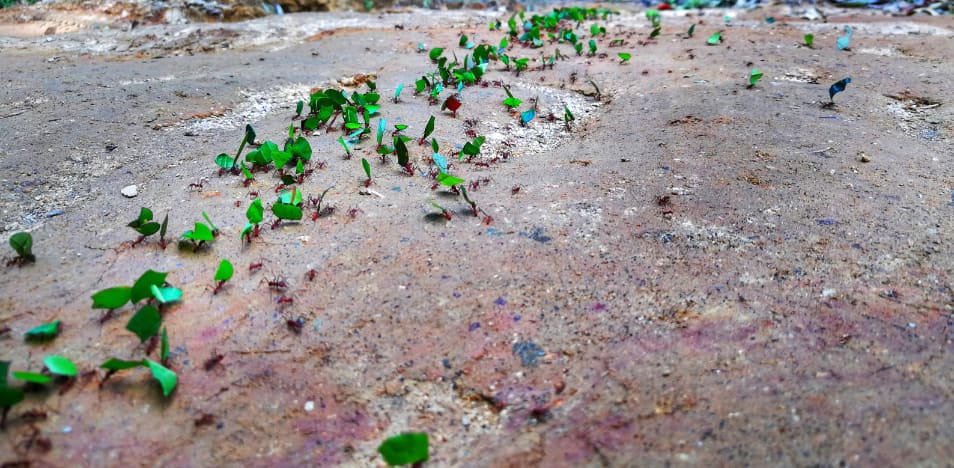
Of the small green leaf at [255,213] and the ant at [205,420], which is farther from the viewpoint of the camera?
the small green leaf at [255,213]

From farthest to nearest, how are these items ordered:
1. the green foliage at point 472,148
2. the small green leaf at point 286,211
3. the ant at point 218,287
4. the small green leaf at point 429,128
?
the small green leaf at point 429,128, the green foliage at point 472,148, the small green leaf at point 286,211, the ant at point 218,287

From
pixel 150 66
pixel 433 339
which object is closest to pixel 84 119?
pixel 150 66

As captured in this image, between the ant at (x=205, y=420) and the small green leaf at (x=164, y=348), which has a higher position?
the small green leaf at (x=164, y=348)

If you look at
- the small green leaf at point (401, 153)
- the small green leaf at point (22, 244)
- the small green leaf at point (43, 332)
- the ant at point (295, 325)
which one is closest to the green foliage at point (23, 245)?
the small green leaf at point (22, 244)

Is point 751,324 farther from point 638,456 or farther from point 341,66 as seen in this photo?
point 341,66

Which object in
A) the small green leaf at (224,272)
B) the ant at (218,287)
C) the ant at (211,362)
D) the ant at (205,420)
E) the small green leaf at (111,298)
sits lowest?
the ant at (205,420)

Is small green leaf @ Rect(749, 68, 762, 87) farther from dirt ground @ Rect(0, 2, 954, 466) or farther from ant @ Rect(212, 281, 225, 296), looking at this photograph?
ant @ Rect(212, 281, 225, 296)

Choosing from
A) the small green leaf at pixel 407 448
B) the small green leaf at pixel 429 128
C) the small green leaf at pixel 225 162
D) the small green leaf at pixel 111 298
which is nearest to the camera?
the small green leaf at pixel 407 448

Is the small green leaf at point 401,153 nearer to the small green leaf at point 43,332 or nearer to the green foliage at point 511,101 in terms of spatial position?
the green foliage at point 511,101
